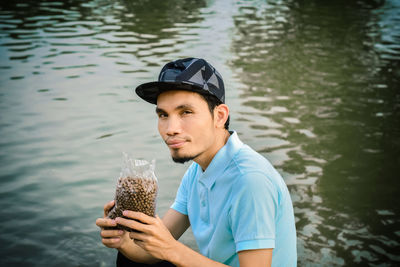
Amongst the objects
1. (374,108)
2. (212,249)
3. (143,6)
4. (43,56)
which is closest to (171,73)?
(212,249)

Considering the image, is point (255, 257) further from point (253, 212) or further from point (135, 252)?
point (135, 252)

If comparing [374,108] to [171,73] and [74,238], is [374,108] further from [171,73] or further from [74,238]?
[171,73]

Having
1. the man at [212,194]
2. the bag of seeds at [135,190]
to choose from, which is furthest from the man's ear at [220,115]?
the bag of seeds at [135,190]

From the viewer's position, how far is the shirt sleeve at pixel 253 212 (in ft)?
6.31

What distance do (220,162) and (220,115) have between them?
29 centimetres

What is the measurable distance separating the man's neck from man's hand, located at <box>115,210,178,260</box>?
0.64 m

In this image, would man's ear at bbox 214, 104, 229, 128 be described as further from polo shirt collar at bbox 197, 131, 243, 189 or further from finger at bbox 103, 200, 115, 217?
finger at bbox 103, 200, 115, 217

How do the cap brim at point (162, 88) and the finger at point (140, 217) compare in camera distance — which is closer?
the finger at point (140, 217)

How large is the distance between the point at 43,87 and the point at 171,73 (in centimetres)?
722

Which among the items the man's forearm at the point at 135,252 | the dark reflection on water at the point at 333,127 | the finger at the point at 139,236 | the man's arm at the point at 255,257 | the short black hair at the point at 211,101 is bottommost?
the dark reflection on water at the point at 333,127

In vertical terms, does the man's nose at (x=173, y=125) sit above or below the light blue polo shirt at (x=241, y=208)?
above

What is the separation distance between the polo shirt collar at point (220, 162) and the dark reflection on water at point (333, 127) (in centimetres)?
211

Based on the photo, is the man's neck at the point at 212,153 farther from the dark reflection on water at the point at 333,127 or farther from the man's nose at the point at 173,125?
the dark reflection on water at the point at 333,127

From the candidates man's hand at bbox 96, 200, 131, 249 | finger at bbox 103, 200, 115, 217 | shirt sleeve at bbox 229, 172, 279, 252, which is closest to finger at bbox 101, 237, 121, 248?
man's hand at bbox 96, 200, 131, 249
